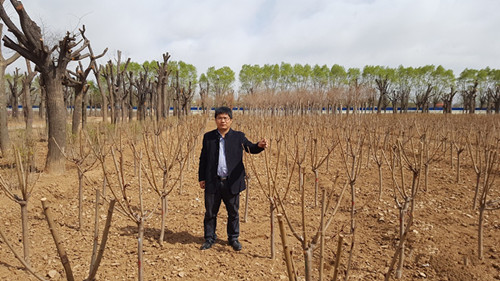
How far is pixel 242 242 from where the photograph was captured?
3500 mm

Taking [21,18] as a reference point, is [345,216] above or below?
below

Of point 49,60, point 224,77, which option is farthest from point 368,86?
point 49,60

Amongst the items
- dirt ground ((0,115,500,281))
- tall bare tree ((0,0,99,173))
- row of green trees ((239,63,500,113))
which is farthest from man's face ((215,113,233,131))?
row of green trees ((239,63,500,113))

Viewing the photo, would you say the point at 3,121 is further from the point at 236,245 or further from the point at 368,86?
the point at 368,86

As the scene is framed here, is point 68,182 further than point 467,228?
Yes

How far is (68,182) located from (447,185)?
807cm

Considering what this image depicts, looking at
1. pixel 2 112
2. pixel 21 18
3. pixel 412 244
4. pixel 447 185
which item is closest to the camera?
pixel 412 244

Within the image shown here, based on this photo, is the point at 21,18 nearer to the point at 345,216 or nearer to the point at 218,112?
the point at 218,112

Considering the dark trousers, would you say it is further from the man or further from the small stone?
the small stone

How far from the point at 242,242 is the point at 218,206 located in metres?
0.70

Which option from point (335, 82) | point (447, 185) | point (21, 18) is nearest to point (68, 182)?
point (21, 18)

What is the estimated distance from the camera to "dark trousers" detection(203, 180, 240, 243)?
308 centimetres

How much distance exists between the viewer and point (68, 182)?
5.21 m

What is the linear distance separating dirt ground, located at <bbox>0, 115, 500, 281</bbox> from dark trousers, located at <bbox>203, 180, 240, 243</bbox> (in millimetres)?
200
